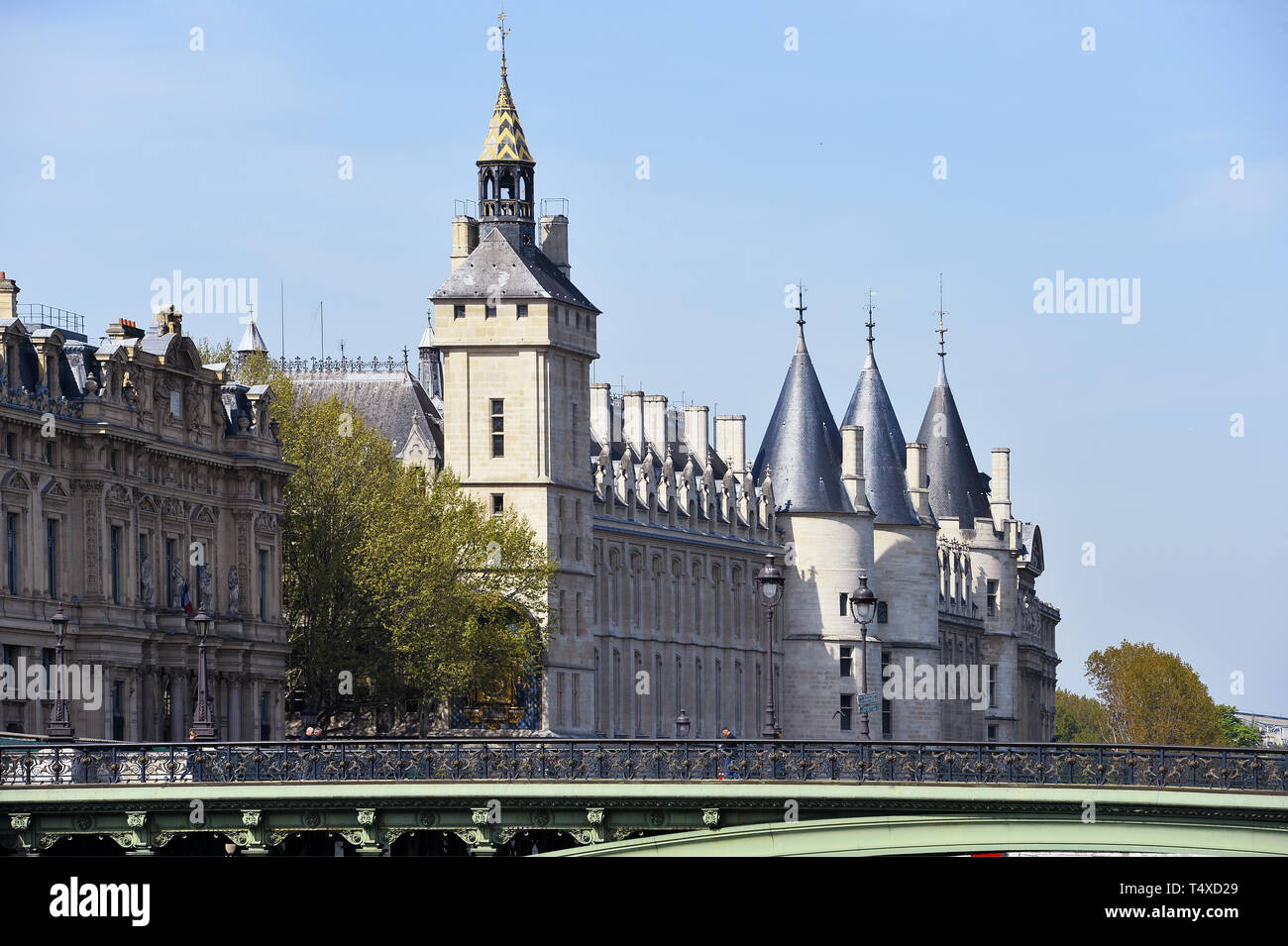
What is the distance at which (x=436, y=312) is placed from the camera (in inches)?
3777

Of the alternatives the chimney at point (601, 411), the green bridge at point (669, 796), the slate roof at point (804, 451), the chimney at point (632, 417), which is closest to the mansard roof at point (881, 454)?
the slate roof at point (804, 451)

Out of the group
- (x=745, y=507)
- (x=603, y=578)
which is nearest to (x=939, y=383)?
(x=745, y=507)

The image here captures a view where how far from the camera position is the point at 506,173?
321ft

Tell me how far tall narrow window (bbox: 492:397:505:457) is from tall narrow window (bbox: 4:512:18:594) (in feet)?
95.4

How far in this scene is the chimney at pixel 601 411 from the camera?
11494 cm

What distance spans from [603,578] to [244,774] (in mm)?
60344

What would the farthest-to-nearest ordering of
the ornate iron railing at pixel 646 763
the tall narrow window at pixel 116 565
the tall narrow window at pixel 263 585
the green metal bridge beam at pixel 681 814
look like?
the tall narrow window at pixel 263 585
the tall narrow window at pixel 116 565
the ornate iron railing at pixel 646 763
the green metal bridge beam at pixel 681 814

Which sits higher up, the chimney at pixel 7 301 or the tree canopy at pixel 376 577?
the chimney at pixel 7 301

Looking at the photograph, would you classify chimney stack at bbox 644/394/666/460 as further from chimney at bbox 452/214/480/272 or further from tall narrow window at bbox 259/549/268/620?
tall narrow window at bbox 259/549/268/620

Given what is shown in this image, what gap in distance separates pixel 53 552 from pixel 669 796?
→ 1148 inches

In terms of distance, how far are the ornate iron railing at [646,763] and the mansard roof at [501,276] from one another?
160ft

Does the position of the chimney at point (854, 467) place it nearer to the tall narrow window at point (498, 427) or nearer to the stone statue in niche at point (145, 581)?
the tall narrow window at point (498, 427)

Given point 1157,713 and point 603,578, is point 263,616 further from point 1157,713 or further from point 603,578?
point 1157,713

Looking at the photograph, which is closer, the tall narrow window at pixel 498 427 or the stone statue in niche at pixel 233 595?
the stone statue in niche at pixel 233 595
